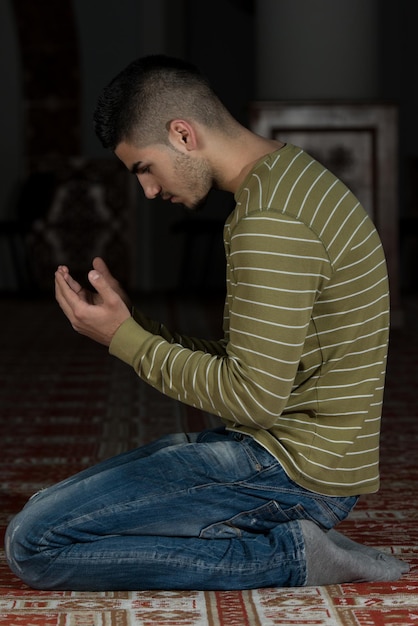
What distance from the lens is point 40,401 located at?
520 cm

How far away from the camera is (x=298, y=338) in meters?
2.16

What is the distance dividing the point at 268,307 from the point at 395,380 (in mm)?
3692

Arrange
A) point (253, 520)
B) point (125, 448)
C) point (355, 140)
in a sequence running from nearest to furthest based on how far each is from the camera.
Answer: point (253, 520) → point (125, 448) → point (355, 140)

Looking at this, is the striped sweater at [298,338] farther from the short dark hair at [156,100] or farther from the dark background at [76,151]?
the dark background at [76,151]

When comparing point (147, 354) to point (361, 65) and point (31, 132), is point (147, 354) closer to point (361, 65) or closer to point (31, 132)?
point (361, 65)

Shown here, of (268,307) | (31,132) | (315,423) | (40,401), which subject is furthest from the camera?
(31,132)

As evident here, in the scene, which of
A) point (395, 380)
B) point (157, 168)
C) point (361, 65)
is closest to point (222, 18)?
point (361, 65)

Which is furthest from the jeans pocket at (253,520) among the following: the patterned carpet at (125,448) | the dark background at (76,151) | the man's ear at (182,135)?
the dark background at (76,151)

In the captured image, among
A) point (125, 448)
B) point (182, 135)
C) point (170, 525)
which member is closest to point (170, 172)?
point (182, 135)

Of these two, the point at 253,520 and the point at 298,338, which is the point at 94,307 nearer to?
the point at 298,338

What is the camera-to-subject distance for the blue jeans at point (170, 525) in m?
2.32

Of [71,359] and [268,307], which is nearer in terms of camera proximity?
[268,307]

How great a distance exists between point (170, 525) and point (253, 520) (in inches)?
6.1

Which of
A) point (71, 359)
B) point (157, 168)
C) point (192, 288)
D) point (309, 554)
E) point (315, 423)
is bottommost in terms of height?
point (192, 288)
